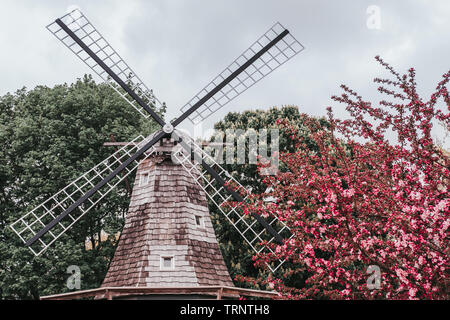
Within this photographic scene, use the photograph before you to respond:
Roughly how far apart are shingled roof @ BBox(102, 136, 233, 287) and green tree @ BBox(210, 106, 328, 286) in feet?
10.0

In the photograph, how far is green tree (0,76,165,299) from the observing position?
19297 millimetres

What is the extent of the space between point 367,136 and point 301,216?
1906mm

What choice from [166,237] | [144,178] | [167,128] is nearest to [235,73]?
[167,128]

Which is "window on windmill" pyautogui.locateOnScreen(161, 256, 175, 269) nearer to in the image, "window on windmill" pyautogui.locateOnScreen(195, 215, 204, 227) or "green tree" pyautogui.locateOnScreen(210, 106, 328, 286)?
"window on windmill" pyautogui.locateOnScreen(195, 215, 204, 227)

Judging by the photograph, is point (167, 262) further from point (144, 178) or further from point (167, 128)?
point (167, 128)

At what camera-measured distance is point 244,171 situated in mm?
19844

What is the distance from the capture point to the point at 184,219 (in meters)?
15.0

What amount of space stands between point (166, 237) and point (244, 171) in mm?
6051

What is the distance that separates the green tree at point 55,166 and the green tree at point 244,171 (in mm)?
4461

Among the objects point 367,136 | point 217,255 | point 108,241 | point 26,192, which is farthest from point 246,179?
point 367,136

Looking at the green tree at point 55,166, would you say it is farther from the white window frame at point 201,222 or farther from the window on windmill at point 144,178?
the white window frame at point 201,222
